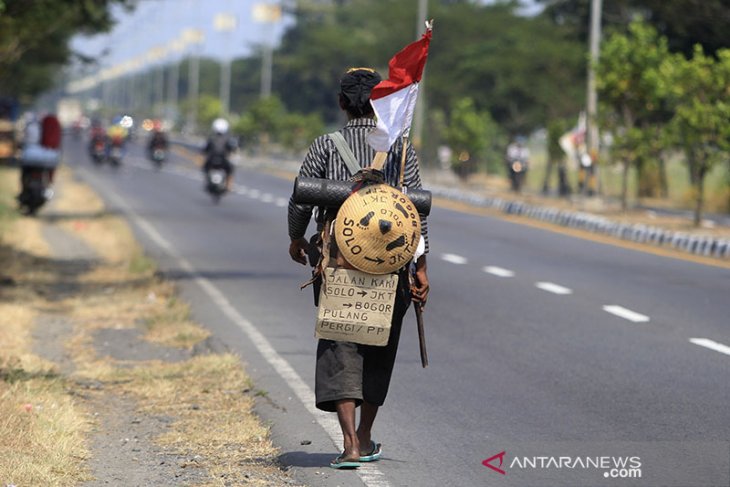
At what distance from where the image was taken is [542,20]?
66.6m

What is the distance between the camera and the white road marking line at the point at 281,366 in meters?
7.31

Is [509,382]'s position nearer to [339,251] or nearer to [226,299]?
[339,251]

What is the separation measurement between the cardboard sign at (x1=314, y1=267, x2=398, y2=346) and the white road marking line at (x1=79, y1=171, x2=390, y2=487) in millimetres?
709

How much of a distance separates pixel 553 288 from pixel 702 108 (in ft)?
45.8

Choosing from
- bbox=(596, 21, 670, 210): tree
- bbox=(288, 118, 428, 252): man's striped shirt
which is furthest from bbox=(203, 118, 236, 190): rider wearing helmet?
bbox=(288, 118, 428, 252): man's striped shirt

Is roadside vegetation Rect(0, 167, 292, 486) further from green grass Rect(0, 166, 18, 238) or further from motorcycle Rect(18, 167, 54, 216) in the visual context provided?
green grass Rect(0, 166, 18, 238)

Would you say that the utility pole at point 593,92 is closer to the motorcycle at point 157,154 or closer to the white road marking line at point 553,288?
the white road marking line at point 553,288

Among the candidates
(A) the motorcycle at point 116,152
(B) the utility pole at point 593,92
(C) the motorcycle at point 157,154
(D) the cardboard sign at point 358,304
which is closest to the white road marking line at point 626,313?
(D) the cardboard sign at point 358,304

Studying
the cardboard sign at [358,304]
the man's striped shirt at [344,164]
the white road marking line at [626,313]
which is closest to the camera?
the cardboard sign at [358,304]

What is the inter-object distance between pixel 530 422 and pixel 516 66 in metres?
52.5

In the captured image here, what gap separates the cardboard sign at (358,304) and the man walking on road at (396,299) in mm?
174

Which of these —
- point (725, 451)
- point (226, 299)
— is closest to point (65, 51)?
point (226, 299)

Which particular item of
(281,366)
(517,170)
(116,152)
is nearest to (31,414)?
(281,366)

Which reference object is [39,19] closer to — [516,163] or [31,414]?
[31,414]
